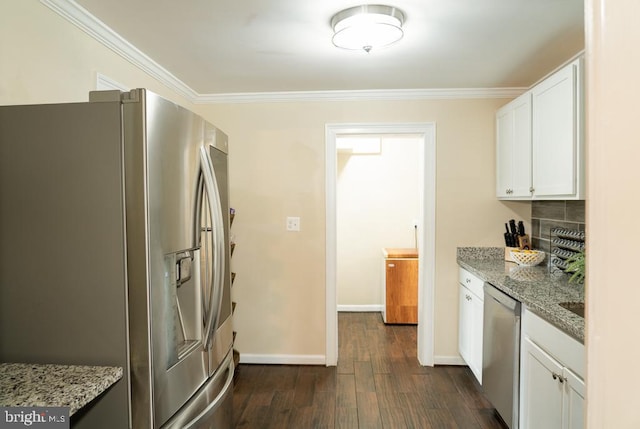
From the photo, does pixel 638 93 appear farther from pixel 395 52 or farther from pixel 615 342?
pixel 395 52

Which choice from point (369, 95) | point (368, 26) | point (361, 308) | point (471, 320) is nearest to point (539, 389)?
point (471, 320)

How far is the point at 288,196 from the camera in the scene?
322 centimetres

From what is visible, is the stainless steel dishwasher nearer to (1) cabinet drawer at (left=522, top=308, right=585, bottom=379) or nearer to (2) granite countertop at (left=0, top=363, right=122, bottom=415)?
(1) cabinet drawer at (left=522, top=308, right=585, bottom=379)

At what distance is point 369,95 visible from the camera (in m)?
3.12

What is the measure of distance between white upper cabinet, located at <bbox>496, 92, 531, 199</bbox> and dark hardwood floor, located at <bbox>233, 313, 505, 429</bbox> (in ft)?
5.03

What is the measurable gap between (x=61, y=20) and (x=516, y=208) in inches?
130

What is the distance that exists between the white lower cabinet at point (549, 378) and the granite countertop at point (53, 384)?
1.66 m

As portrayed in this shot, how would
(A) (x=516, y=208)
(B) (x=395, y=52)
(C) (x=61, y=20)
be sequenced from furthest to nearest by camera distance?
(A) (x=516, y=208) → (B) (x=395, y=52) → (C) (x=61, y=20)

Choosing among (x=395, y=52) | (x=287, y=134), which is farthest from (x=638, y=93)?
(x=287, y=134)

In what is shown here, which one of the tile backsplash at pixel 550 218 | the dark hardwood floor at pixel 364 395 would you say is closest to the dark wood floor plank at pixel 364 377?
the dark hardwood floor at pixel 364 395

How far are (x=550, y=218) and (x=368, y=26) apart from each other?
2.06 metres

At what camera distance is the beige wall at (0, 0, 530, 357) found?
312 centimetres

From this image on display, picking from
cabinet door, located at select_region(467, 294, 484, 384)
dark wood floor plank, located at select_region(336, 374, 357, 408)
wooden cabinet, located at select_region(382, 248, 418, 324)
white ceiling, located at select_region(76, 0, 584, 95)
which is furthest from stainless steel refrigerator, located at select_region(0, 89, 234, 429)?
wooden cabinet, located at select_region(382, 248, 418, 324)

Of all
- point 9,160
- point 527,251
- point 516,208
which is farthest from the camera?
point 516,208
